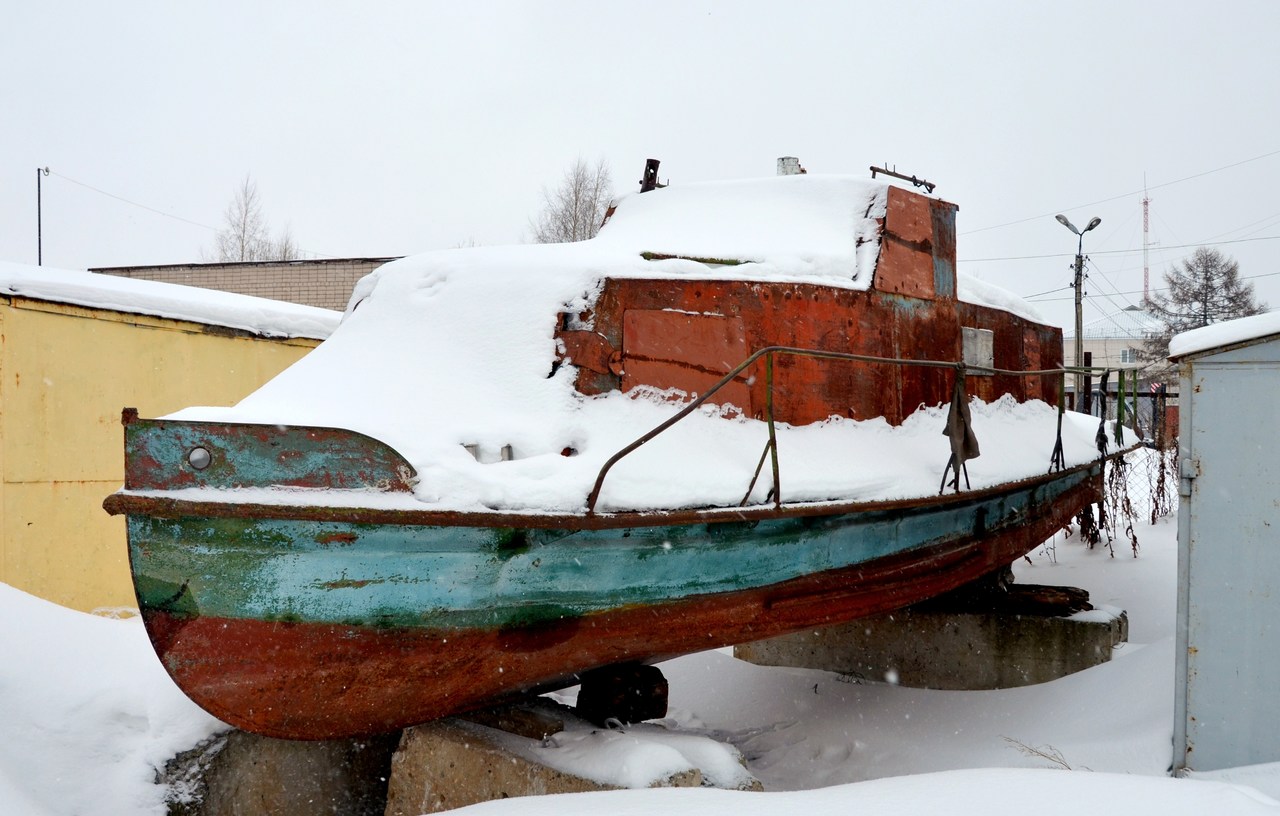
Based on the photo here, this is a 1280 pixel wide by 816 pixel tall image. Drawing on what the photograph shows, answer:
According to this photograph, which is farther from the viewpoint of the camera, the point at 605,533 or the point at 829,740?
the point at 829,740

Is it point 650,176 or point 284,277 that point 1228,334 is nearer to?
point 650,176

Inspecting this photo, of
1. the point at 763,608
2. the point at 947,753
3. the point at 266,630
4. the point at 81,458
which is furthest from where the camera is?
the point at 81,458

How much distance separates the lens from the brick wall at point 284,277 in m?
18.0

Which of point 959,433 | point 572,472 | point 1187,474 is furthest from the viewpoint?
point 959,433

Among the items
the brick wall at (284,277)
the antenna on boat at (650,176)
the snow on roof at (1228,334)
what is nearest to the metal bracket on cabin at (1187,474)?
the snow on roof at (1228,334)

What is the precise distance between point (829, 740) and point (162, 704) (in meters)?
3.76

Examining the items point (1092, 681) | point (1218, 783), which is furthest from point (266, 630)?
point (1092, 681)

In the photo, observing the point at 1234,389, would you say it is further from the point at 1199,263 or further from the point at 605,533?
the point at 1199,263

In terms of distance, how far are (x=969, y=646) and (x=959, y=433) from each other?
2319mm

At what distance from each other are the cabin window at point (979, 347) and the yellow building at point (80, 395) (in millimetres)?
6056

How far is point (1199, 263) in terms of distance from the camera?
32.5 metres

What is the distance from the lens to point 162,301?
7.94 m

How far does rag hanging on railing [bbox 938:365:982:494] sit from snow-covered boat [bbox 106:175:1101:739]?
16mm

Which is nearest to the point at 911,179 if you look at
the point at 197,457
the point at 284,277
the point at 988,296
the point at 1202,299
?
the point at 988,296
